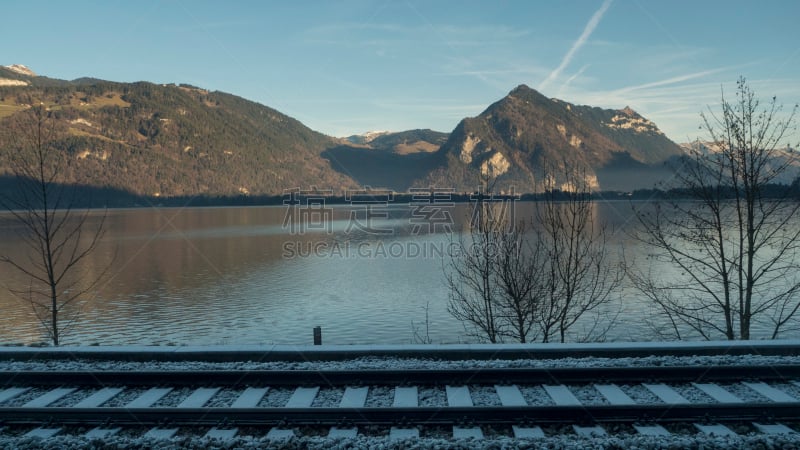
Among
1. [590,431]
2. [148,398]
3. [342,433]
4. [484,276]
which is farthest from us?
[484,276]

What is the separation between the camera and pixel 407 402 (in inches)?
299

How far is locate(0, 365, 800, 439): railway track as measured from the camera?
22.5 feet

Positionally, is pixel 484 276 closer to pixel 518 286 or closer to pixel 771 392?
pixel 518 286

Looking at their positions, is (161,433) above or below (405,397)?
below

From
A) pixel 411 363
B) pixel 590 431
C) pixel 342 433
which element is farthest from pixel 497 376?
pixel 342 433

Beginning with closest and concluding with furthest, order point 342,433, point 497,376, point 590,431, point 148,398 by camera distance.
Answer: point 590,431, point 342,433, point 148,398, point 497,376

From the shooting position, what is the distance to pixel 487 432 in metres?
6.72

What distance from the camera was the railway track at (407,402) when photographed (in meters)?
6.87

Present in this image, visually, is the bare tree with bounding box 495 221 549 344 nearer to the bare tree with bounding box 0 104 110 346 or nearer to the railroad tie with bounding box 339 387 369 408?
the railroad tie with bounding box 339 387 369 408

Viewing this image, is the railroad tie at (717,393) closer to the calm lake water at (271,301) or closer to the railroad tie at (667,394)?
the railroad tie at (667,394)

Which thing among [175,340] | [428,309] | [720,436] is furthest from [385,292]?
[720,436]

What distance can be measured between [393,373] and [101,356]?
18.0 feet

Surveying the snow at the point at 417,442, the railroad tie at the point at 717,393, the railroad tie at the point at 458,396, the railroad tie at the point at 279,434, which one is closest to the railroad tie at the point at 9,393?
the snow at the point at 417,442

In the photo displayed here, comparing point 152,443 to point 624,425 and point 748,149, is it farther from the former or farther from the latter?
point 748,149
